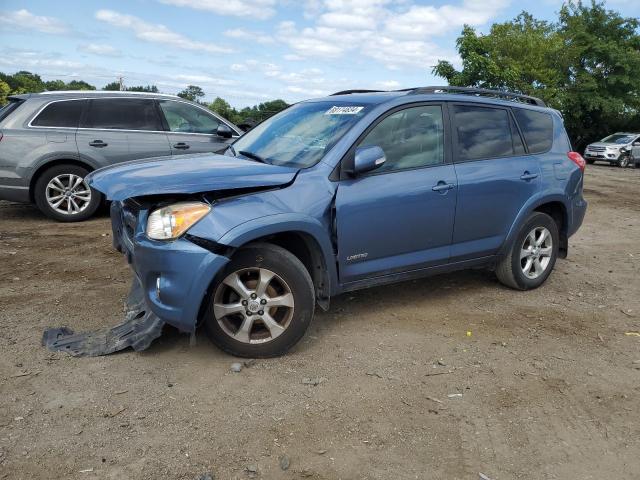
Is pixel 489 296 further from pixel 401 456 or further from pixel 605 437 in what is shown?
pixel 401 456

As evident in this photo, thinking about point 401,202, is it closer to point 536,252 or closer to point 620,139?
point 536,252

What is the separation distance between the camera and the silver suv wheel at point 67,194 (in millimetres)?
7844

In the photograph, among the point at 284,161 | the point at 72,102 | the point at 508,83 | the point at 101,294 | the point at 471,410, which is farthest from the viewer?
the point at 508,83

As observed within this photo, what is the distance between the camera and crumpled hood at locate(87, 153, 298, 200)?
3422 millimetres

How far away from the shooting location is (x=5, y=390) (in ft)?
10.8

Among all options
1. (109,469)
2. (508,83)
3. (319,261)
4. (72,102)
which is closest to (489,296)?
(319,261)

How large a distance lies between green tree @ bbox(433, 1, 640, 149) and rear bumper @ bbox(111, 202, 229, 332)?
96.8 ft

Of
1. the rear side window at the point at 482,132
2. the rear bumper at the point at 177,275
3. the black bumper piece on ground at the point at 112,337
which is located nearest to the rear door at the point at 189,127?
the rear side window at the point at 482,132

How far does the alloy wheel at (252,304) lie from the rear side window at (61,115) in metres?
5.51

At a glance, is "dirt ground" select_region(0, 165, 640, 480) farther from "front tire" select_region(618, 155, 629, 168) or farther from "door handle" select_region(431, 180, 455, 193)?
"front tire" select_region(618, 155, 629, 168)

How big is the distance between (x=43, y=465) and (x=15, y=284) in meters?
3.00

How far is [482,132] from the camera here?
4820 millimetres

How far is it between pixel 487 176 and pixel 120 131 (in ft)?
18.3

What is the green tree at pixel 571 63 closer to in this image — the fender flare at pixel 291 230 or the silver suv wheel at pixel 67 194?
the silver suv wheel at pixel 67 194
